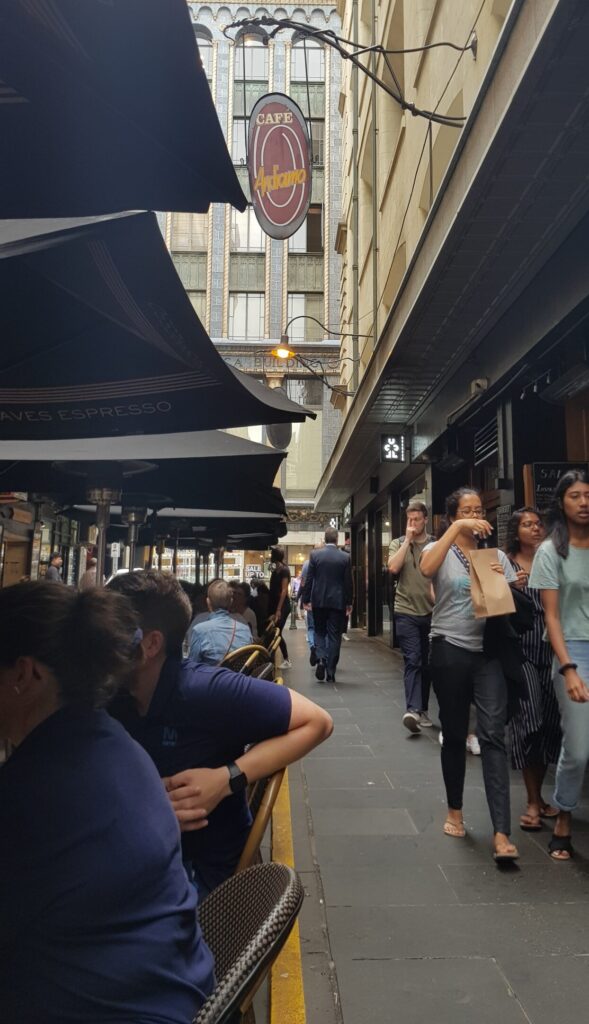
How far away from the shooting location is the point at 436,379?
9664mm

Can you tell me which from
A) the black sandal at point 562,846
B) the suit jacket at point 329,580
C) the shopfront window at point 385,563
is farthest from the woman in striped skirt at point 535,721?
the shopfront window at point 385,563

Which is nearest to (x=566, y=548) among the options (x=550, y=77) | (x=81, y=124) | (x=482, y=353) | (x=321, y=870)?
(x=321, y=870)

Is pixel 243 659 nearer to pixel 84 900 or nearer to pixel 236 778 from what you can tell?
pixel 236 778

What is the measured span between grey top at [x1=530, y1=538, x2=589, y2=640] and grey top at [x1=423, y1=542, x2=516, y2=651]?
260 mm

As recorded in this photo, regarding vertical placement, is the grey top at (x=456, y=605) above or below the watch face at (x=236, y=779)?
above

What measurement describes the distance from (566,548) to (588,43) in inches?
101

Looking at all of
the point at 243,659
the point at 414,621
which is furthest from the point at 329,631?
the point at 243,659

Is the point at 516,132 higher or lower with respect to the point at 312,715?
higher

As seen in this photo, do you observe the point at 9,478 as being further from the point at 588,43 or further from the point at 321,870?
the point at 588,43

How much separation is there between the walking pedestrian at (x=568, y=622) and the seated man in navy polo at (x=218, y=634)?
1.74m

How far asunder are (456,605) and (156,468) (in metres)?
2.65

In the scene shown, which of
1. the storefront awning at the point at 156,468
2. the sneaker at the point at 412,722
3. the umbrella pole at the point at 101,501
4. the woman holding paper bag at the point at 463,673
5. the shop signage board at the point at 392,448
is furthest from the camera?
the shop signage board at the point at 392,448

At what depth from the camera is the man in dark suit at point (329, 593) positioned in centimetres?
1008

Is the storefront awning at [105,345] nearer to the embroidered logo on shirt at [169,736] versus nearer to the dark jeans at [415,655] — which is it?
the embroidered logo on shirt at [169,736]
